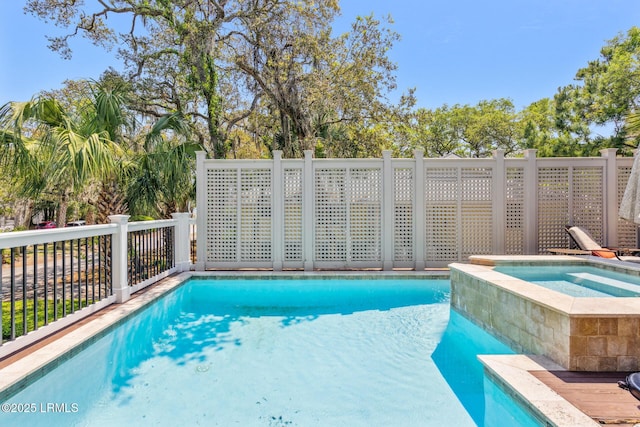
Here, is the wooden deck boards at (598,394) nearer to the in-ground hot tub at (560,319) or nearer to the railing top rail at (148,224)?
the in-ground hot tub at (560,319)

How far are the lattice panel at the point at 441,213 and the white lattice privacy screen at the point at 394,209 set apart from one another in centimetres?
3

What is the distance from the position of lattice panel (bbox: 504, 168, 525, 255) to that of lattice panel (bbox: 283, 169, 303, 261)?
5204 millimetres

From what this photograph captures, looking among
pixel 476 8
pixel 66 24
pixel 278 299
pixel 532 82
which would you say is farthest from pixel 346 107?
pixel 532 82

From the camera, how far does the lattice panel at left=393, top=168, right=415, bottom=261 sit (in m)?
8.12

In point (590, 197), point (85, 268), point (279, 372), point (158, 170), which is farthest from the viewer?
point (590, 197)

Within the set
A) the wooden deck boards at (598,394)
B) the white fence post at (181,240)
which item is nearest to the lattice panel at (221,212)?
the white fence post at (181,240)

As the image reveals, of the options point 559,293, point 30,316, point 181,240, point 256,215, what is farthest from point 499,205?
point 30,316

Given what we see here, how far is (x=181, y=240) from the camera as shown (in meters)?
8.00

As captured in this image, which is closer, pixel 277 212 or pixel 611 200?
pixel 611 200

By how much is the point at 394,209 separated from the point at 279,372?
17.7 ft

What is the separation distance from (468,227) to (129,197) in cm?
811

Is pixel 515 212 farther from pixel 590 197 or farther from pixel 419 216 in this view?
pixel 419 216

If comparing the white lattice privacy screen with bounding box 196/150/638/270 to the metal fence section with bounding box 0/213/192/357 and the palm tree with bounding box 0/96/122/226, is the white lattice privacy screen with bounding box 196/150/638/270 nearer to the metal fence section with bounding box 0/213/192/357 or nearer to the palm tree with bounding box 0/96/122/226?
the metal fence section with bounding box 0/213/192/357

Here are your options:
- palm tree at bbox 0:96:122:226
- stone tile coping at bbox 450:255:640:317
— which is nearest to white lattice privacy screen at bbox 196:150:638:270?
stone tile coping at bbox 450:255:640:317
